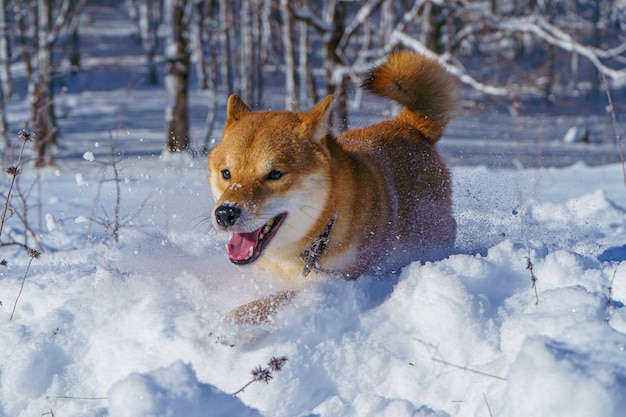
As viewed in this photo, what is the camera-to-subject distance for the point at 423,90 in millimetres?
3953

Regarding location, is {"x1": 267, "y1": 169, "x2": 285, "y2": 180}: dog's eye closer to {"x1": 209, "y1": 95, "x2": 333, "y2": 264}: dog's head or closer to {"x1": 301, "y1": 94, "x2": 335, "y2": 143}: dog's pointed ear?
{"x1": 209, "y1": 95, "x2": 333, "y2": 264}: dog's head

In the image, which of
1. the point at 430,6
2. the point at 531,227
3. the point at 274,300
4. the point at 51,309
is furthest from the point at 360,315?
the point at 430,6

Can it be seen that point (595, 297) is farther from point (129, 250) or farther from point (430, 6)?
point (430, 6)

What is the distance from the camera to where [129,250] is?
338 centimetres

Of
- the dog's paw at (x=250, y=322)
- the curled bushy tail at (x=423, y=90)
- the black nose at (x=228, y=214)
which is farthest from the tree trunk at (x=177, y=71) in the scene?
the dog's paw at (x=250, y=322)

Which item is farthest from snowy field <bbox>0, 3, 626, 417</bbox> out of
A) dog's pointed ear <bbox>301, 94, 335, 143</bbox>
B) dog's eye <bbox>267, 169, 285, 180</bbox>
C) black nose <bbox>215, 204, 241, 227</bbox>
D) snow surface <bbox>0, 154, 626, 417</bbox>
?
dog's pointed ear <bbox>301, 94, 335, 143</bbox>

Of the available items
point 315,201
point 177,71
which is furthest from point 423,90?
point 177,71

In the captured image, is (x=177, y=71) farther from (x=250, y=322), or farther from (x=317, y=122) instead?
(x=250, y=322)

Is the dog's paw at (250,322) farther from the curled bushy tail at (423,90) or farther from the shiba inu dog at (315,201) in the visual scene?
the curled bushy tail at (423,90)

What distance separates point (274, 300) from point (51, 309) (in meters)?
0.96

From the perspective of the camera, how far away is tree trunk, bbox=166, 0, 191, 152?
11156 mm

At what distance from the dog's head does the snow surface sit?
0.26 metres

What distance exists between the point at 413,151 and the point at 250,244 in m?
1.41

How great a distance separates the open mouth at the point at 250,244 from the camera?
9.08ft
